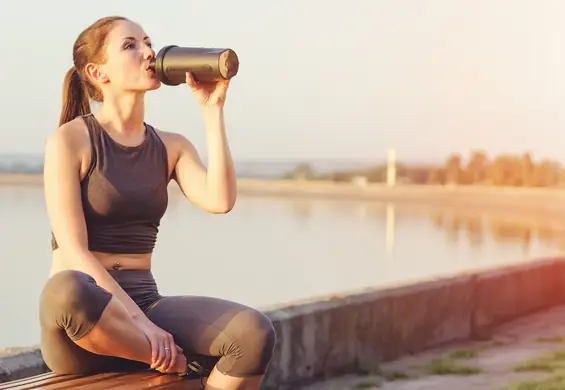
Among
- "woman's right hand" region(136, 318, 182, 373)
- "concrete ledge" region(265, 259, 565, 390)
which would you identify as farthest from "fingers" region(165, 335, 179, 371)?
"concrete ledge" region(265, 259, 565, 390)

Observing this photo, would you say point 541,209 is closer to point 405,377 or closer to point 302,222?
point 302,222

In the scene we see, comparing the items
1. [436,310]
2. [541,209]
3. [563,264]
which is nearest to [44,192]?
[436,310]

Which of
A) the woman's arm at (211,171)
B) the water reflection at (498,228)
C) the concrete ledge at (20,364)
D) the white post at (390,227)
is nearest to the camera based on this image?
the woman's arm at (211,171)

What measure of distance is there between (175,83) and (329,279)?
11131 millimetres

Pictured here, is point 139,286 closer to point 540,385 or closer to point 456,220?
point 540,385

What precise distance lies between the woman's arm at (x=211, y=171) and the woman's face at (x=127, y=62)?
173 mm

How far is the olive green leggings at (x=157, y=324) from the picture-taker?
6.97ft

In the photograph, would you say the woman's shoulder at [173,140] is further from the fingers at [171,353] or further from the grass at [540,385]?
the grass at [540,385]

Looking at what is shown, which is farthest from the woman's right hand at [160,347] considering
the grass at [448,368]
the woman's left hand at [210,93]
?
the grass at [448,368]

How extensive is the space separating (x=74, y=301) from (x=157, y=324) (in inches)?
12.8

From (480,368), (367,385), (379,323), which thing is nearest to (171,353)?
(367,385)

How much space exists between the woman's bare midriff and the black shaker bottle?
445 millimetres

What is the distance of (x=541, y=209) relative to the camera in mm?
32344

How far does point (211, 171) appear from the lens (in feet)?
8.37
